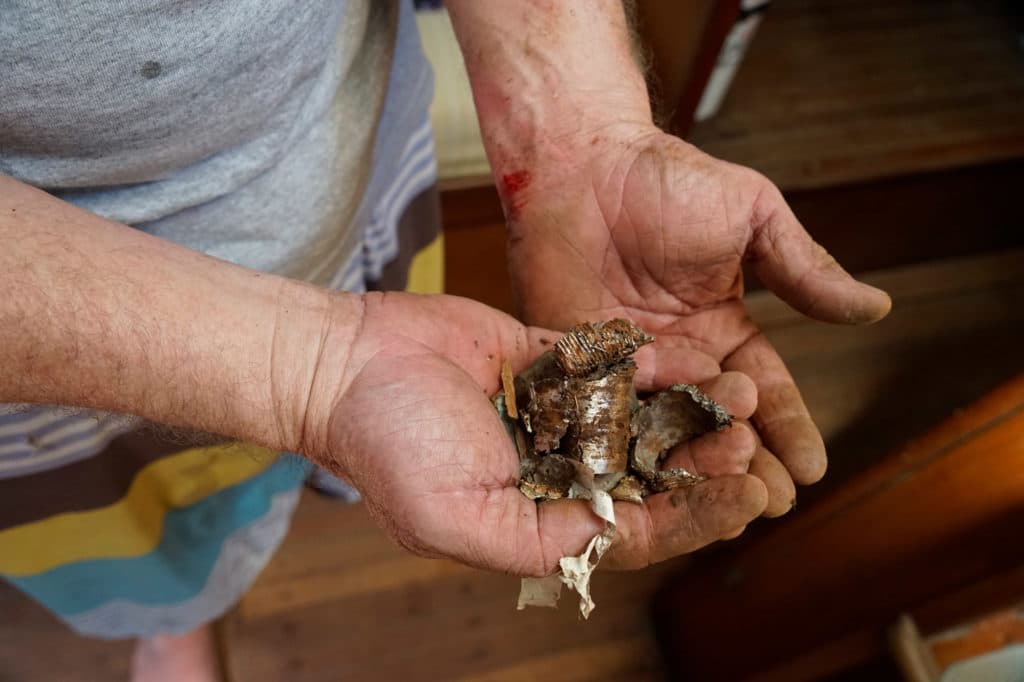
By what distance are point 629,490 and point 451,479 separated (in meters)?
0.20

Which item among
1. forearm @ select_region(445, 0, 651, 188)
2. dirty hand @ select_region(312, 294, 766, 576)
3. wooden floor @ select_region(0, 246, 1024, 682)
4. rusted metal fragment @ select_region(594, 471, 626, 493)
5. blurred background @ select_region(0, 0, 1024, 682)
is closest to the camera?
dirty hand @ select_region(312, 294, 766, 576)

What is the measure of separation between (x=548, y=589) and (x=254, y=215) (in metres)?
0.52

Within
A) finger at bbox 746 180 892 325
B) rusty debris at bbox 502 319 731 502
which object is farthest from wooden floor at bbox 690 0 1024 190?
rusty debris at bbox 502 319 731 502

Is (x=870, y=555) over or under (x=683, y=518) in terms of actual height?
under

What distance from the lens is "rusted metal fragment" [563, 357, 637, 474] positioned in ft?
2.82

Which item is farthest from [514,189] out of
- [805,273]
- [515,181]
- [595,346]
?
[805,273]

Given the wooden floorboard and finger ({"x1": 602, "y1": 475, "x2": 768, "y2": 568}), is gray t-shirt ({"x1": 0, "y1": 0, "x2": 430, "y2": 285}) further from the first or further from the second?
the wooden floorboard

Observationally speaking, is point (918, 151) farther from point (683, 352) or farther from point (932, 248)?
point (683, 352)

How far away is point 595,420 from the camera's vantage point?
Answer: 873 millimetres

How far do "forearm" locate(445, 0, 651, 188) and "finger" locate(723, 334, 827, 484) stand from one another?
31cm

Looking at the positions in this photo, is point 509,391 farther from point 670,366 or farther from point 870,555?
point 870,555

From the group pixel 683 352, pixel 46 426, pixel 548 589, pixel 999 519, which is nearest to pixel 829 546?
pixel 999 519

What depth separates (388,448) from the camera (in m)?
0.72

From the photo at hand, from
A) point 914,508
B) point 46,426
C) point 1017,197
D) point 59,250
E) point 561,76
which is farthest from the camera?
point 1017,197
